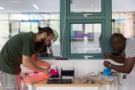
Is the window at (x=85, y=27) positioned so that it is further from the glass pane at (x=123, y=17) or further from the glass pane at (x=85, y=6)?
the glass pane at (x=123, y=17)

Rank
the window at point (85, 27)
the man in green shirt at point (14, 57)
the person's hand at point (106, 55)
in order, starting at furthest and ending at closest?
the window at point (85, 27)
the person's hand at point (106, 55)
the man in green shirt at point (14, 57)

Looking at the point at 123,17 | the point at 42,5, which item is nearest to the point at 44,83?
the point at 42,5

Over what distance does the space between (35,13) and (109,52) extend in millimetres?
1260

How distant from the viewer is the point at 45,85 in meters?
2.87

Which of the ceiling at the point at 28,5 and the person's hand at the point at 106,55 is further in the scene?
the ceiling at the point at 28,5

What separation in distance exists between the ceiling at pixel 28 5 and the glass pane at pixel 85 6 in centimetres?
24

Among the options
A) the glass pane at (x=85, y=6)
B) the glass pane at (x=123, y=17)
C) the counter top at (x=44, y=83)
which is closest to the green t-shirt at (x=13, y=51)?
the counter top at (x=44, y=83)

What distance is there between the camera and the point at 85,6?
367cm

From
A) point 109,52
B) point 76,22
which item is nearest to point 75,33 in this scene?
point 76,22

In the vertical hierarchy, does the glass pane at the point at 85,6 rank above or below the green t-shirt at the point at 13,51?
above

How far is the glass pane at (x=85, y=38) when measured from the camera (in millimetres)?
3672

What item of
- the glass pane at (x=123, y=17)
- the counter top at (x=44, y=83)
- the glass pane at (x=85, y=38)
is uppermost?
the glass pane at (x=123, y=17)

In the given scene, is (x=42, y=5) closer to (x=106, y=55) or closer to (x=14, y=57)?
(x=106, y=55)

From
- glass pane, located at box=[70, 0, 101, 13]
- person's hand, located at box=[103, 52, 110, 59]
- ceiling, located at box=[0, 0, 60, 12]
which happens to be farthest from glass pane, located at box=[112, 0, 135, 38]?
ceiling, located at box=[0, 0, 60, 12]
